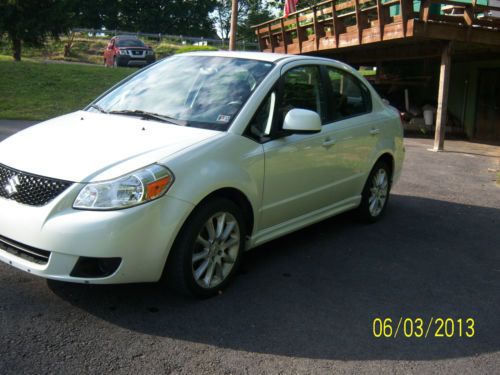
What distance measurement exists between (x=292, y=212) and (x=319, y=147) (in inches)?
25.3

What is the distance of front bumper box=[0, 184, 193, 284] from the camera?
10.6ft

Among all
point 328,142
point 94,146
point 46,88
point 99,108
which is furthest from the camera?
point 46,88

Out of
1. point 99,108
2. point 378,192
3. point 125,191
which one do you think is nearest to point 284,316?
point 125,191

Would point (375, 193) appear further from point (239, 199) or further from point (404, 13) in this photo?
point (404, 13)

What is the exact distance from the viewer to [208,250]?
3816 mm

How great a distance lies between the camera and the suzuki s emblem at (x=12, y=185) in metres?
3.45

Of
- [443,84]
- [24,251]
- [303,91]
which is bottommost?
[24,251]

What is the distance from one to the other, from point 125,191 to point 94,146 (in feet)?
1.77

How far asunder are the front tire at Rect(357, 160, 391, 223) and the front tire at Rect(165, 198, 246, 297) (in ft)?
7.23

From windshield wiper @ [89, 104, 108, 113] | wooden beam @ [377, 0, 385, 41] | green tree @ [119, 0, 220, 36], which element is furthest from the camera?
green tree @ [119, 0, 220, 36]

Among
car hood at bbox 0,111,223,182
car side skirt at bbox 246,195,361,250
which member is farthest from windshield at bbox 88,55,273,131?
car side skirt at bbox 246,195,361,250

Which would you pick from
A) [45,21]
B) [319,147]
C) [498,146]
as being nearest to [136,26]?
[45,21]

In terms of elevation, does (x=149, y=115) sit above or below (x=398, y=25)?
below

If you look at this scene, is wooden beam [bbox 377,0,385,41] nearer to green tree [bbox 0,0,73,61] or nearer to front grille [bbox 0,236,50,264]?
front grille [bbox 0,236,50,264]
